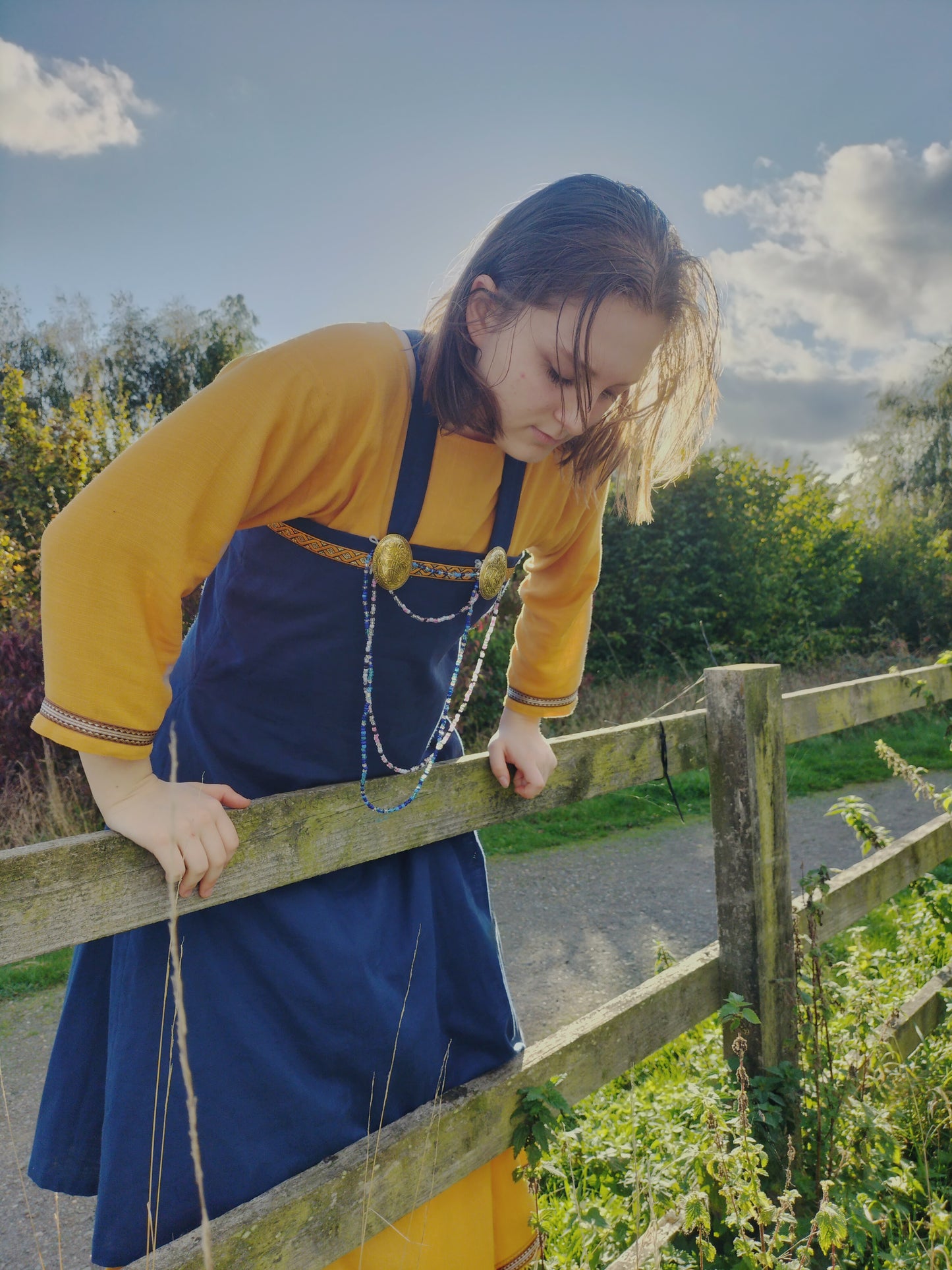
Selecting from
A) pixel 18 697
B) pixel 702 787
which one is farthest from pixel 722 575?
pixel 18 697

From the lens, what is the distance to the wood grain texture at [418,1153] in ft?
4.07

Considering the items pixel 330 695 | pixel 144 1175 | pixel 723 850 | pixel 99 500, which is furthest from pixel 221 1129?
pixel 723 850

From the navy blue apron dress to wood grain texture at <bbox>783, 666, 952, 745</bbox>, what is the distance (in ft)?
4.11

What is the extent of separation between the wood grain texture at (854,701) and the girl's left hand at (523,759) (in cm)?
91

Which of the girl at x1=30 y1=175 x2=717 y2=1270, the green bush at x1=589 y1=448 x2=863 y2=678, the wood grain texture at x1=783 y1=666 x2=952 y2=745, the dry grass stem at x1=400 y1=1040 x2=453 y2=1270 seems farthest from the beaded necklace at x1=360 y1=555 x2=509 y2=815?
the green bush at x1=589 y1=448 x2=863 y2=678

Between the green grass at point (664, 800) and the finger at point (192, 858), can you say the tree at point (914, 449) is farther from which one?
the finger at point (192, 858)

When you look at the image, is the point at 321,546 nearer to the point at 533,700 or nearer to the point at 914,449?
the point at 533,700

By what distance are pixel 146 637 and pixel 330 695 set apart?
0.42 metres

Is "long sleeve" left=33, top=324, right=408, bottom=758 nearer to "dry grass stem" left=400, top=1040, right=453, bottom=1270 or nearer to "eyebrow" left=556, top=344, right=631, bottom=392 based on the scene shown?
"eyebrow" left=556, top=344, right=631, bottom=392

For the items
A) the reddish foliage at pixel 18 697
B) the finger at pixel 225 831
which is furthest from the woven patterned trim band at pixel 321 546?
the reddish foliage at pixel 18 697

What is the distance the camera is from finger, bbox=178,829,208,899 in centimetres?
110

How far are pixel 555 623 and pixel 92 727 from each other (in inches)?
41.5

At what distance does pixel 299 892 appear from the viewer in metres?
1.41

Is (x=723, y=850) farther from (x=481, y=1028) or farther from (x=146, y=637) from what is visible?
(x=146, y=637)
